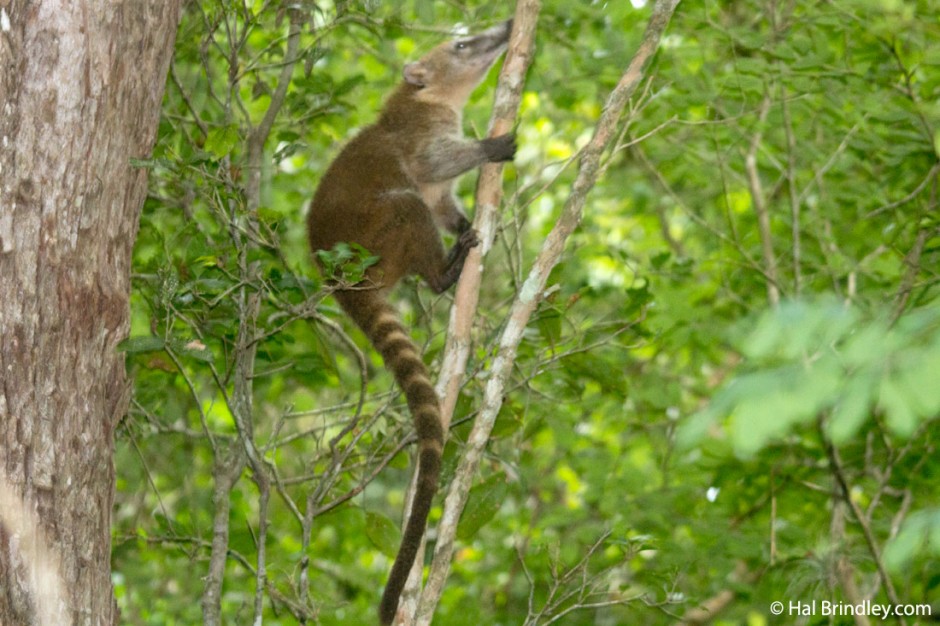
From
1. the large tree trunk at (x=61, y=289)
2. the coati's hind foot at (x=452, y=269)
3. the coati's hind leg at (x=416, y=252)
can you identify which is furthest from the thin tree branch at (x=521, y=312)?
the coati's hind leg at (x=416, y=252)

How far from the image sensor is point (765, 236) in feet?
20.6

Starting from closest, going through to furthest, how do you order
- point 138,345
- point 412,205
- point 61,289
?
point 61,289 < point 138,345 < point 412,205

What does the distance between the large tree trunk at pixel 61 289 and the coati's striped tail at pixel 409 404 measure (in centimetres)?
93

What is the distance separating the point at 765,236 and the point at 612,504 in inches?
74.2

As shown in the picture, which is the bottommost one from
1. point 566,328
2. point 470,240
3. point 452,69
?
point 566,328

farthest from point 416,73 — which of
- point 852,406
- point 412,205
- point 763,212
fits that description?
point 852,406

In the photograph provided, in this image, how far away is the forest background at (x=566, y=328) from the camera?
4.02 metres

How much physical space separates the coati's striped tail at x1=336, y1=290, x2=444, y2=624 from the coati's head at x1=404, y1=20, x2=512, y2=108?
6.72 ft

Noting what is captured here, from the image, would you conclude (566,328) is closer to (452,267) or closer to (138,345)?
(452,267)

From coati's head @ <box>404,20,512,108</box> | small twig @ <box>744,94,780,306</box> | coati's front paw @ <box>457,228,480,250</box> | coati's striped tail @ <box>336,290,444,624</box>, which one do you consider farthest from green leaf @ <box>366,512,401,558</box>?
coati's head @ <box>404,20,512,108</box>

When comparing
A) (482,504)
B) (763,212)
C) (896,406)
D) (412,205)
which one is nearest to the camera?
(896,406)

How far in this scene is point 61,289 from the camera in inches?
122

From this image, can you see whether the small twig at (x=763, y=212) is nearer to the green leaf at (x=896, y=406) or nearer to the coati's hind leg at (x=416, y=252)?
the coati's hind leg at (x=416, y=252)

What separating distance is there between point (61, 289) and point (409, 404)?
1398mm
